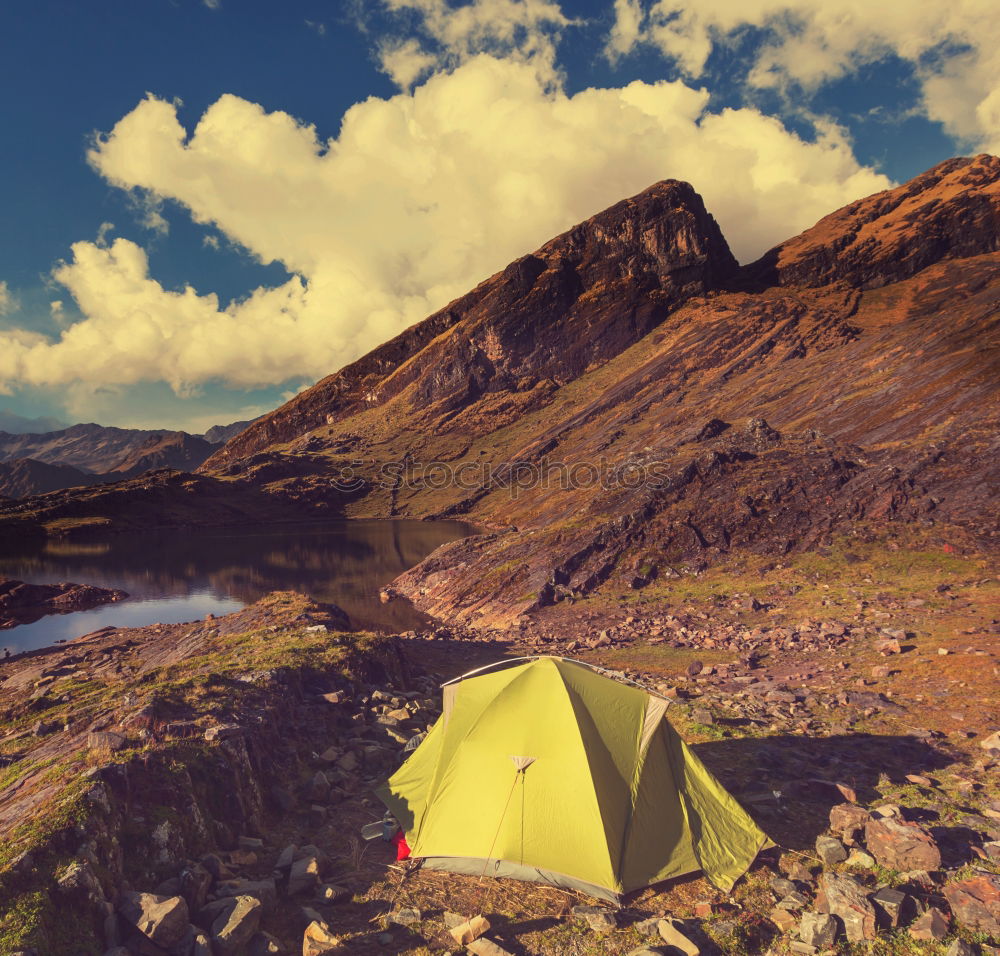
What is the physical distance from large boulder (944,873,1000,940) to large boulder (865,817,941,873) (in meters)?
0.50

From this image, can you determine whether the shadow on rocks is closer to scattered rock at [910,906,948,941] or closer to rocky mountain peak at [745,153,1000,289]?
scattered rock at [910,906,948,941]

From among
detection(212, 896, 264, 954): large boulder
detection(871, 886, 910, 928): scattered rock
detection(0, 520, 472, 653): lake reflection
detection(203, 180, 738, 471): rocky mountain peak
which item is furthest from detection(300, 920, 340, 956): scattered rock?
detection(203, 180, 738, 471): rocky mountain peak

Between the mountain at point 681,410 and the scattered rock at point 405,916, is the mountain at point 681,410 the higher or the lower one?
the higher one

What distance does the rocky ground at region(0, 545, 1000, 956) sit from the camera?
7887mm

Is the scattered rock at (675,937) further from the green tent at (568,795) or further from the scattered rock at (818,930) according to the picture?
the scattered rock at (818,930)

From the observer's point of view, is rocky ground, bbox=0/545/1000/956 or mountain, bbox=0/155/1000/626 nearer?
rocky ground, bbox=0/545/1000/956

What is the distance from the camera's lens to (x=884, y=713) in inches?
597

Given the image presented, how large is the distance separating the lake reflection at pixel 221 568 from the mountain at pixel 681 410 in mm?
9718

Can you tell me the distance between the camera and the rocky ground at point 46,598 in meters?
50.2

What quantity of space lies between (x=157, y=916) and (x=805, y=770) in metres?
12.6

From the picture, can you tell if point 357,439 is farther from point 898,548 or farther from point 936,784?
point 936,784

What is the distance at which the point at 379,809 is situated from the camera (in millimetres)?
11930

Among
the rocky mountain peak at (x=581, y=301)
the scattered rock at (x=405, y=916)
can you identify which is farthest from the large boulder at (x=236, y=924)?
the rocky mountain peak at (x=581, y=301)

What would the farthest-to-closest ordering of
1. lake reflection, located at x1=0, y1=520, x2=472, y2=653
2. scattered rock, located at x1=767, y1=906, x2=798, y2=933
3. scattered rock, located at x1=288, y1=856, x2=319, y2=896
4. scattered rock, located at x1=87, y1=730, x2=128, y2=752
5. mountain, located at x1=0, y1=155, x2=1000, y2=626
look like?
lake reflection, located at x1=0, y1=520, x2=472, y2=653 < mountain, located at x1=0, y1=155, x2=1000, y2=626 < scattered rock, located at x1=87, y1=730, x2=128, y2=752 < scattered rock, located at x1=288, y1=856, x2=319, y2=896 < scattered rock, located at x1=767, y1=906, x2=798, y2=933
